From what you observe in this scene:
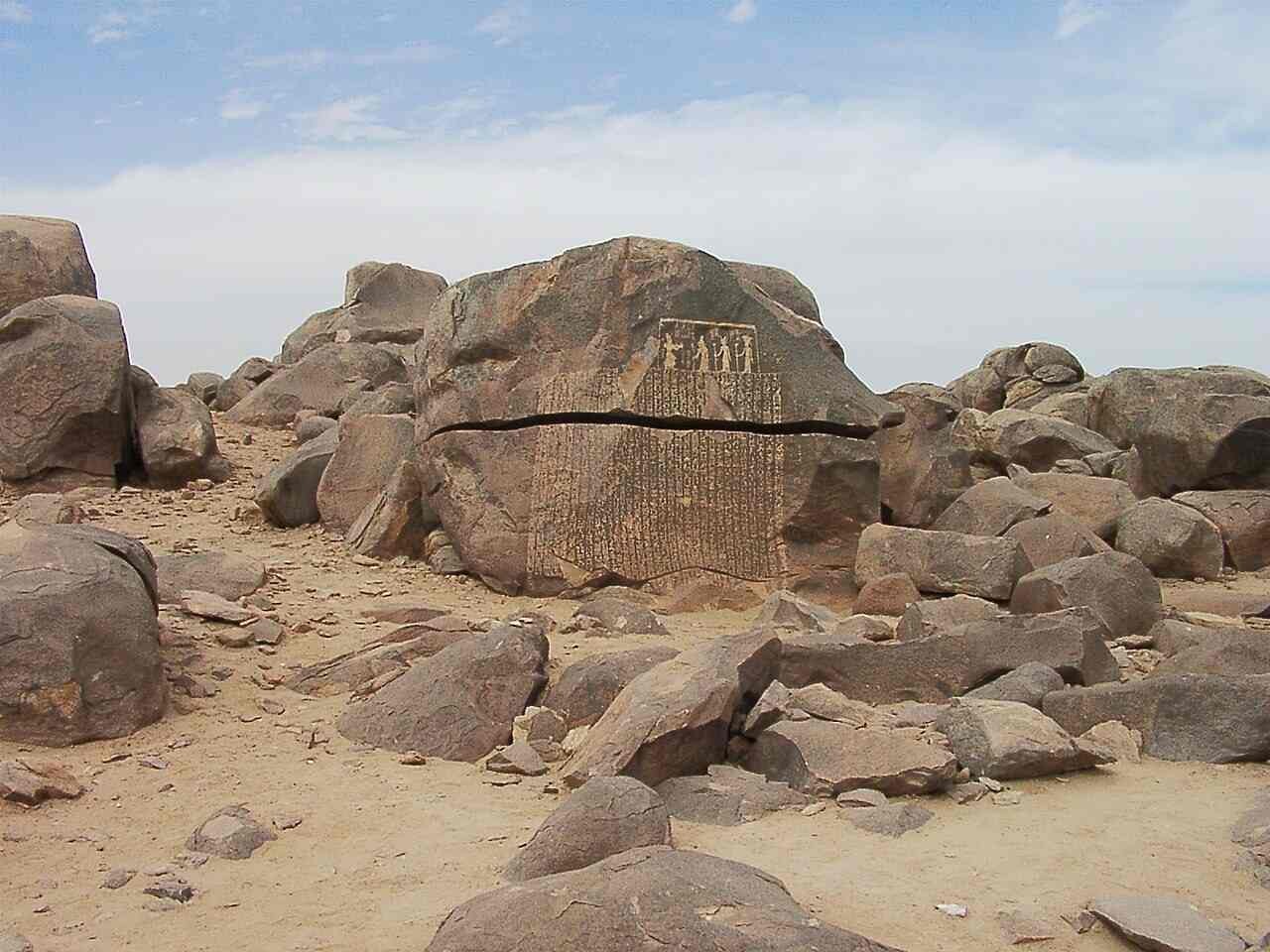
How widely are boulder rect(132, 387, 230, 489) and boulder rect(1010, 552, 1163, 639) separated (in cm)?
562

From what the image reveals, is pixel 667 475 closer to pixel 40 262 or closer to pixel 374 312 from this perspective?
pixel 40 262

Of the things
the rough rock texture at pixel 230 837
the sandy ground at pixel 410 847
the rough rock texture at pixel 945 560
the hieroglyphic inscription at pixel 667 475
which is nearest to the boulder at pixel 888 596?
the rough rock texture at pixel 945 560

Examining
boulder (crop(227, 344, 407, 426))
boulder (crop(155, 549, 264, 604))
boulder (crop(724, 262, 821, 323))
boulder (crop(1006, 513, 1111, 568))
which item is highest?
boulder (crop(724, 262, 821, 323))

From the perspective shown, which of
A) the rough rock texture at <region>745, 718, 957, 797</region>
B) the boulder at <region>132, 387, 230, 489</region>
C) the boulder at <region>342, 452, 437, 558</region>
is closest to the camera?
the rough rock texture at <region>745, 718, 957, 797</region>

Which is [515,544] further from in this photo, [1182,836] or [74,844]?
[1182,836]

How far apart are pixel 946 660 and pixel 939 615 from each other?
0.73 metres

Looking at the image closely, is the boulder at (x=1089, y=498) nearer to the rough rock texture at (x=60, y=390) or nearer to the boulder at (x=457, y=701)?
the boulder at (x=457, y=701)

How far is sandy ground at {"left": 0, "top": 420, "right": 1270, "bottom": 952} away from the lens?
3.09 meters

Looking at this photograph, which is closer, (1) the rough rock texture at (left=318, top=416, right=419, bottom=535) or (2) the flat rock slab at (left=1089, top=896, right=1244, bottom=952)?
(2) the flat rock slab at (left=1089, top=896, right=1244, bottom=952)

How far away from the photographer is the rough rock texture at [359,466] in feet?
26.5

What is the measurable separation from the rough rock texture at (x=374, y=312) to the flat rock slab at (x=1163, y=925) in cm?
1134

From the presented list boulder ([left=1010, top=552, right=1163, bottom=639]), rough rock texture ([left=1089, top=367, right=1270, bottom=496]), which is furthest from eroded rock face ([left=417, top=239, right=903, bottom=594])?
rough rock texture ([left=1089, top=367, right=1270, bottom=496])

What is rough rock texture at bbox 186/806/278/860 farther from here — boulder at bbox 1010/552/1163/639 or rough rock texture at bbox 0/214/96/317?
rough rock texture at bbox 0/214/96/317

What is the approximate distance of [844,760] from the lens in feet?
13.1
